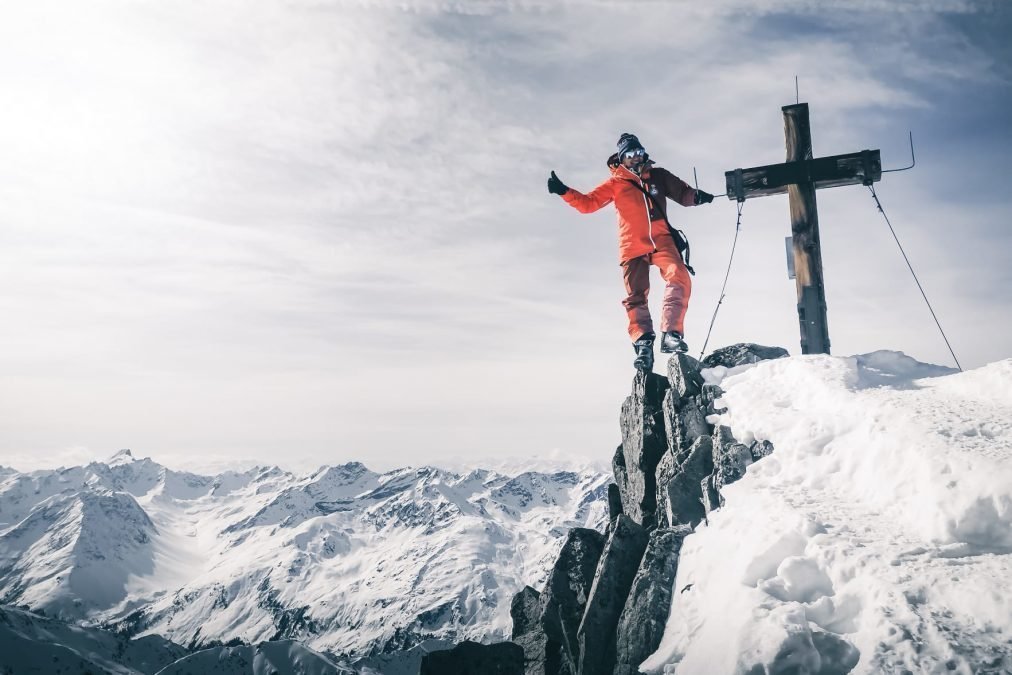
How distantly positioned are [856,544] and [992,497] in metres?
1.50

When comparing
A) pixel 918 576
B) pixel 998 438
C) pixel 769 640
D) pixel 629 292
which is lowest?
pixel 769 640

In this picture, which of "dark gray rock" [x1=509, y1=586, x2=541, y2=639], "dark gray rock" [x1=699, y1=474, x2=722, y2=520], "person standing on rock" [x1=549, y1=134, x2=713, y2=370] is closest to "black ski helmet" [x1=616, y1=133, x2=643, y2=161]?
"person standing on rock" [x1=549, y1=134, x2=713, y2=370]

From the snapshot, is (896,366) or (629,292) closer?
(896,366)

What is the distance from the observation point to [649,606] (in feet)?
28.7

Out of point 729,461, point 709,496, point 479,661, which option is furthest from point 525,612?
point 729,461

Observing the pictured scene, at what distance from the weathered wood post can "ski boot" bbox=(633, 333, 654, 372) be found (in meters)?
3.41

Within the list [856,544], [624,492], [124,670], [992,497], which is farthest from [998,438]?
[124,670]

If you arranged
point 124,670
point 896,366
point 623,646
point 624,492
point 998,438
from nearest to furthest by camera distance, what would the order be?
point 998,438 < point 623,646 < point 896,366 < point 624,492 < point 124,670

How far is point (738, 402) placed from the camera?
436 inches

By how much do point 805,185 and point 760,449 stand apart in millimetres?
6554

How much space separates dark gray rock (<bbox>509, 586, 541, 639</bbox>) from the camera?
42.2 ft

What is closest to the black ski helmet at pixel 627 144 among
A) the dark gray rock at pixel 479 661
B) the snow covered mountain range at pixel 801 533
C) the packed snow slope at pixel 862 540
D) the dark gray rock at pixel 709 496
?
the snow covered mountain range at pixel 801 533

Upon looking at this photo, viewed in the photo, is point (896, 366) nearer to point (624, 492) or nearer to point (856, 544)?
point (856, 544)

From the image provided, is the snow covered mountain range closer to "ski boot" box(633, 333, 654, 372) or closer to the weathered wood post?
"ski boot" box(633, 333, 654, 372)
